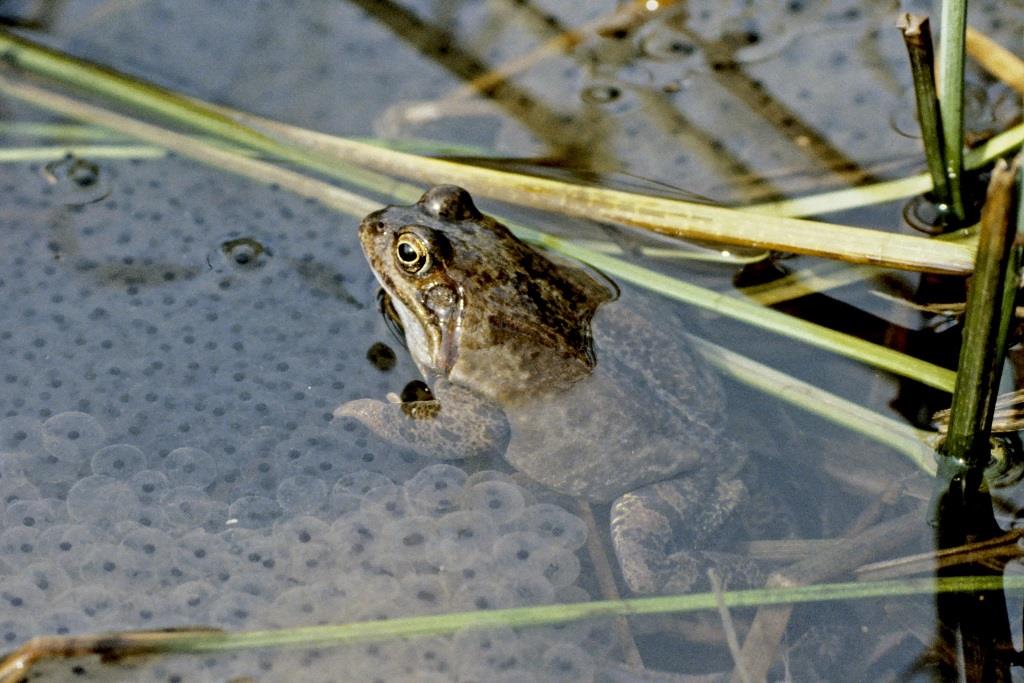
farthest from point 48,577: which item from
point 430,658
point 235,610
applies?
point 430,658

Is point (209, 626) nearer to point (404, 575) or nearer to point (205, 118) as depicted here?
point (404, 575)

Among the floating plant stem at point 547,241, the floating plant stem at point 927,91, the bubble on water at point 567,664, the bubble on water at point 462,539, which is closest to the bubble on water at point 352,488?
the bubble on water at point 462,539

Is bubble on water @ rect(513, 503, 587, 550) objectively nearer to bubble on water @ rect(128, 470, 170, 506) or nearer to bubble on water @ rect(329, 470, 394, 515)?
bubble on water @ rect(329, 470, 394, 515)

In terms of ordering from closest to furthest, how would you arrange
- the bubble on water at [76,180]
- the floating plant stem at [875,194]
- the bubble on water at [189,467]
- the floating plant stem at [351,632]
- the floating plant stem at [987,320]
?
the floating plant stem at [987,320], the floating plant stem at [351,632], the bubble on water at [189,467], the floating plant stem at [875,194], the bubble on water at [76,180]

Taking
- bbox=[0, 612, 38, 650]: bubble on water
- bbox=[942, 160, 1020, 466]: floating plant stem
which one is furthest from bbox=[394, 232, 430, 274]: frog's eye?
bbox=[942, 160, 1020, 466]: floating plant stem

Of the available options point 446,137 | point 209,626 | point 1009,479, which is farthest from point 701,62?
point 209,626

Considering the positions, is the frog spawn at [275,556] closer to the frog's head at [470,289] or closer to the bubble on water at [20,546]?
the bubble on water at [20,546]

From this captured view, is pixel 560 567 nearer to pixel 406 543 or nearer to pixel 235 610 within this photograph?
pixel 406 543
